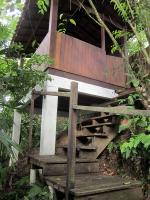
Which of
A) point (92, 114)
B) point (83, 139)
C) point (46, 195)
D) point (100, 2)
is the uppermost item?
point (100, 2)

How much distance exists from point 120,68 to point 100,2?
81.6 inches

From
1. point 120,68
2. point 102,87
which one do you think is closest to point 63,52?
point 102,87

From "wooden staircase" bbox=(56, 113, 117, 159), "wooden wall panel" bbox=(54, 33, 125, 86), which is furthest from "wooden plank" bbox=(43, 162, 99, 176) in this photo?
"wooden wall panel" bbox=(54, 33, 125, 86)

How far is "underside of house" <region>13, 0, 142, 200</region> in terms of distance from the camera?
375 cm

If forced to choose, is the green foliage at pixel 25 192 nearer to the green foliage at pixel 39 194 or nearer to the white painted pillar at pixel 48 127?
the green foliage at pixel 39 194

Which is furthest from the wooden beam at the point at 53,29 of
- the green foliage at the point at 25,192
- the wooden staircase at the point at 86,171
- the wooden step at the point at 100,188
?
the wooden step at the point at 100,188

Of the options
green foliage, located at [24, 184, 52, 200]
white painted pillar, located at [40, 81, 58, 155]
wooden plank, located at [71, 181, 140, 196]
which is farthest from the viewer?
white painted pillar, located at [40, 81, 58, 155]

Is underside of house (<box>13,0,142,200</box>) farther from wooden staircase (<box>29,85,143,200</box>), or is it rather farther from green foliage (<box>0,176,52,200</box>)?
green foliage (<box>0,176,52,200</box>)

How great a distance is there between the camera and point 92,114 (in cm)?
958

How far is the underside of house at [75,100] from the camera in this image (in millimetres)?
3750

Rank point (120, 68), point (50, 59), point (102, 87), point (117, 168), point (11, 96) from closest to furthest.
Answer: point (117, 168)
point (11, 96)
point (50, 59)
point (102, 87)
point (120, 68)

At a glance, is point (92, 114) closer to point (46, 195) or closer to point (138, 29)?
point (138, 29)

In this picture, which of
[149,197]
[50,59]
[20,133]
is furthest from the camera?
[20,133]

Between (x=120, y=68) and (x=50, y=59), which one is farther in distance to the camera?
(x=120, y=68)
